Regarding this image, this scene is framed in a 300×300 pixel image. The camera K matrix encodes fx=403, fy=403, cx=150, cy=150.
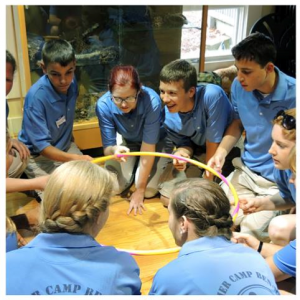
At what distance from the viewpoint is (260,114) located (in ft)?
7.39

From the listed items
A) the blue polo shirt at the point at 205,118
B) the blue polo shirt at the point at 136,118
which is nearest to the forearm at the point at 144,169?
the blue polo shirt at the point at 136,118

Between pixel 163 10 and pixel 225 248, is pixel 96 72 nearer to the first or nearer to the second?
pixel 163 10

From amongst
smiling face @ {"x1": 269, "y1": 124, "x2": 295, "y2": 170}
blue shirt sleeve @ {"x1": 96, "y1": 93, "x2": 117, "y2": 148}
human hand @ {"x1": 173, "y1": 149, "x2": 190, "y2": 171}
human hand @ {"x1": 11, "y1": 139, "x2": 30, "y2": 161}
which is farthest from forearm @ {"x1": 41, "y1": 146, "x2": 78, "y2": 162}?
smiling face @ {"x1": 269, "y1": 124, "x2": 295, "y2": 170}

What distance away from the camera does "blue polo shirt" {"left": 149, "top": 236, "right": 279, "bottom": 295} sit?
1111 mm

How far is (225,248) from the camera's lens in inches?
47.7

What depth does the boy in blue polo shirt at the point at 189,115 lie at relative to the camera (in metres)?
2.27

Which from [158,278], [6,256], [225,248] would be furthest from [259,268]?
[6,256]

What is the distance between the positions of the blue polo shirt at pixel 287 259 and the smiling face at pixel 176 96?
1.04m

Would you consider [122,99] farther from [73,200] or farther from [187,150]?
[73,200]

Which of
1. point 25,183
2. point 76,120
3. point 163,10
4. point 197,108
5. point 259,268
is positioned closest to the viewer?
point 259,268

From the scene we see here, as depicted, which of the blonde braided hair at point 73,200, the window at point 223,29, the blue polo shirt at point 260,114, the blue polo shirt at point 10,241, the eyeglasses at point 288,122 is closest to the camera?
the blonde braided hair at point 73,200

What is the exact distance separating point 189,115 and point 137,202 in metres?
0.62

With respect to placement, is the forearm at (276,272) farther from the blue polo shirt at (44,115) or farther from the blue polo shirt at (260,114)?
the blue polo shirt at (44,115)

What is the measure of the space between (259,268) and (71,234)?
56cm
